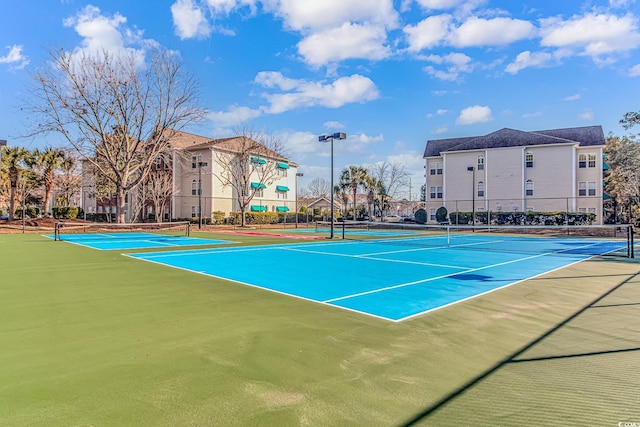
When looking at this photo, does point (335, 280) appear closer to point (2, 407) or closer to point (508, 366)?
point (508, 366)

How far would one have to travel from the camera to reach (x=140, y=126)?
2852 centimetres

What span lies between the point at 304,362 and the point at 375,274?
561cm

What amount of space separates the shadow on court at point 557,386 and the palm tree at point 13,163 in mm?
41882

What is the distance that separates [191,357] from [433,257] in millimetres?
10424

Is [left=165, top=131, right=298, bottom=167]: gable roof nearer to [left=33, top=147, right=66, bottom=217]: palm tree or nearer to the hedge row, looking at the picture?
[left=33, top=147, right=66, bottom=217]: palm tree

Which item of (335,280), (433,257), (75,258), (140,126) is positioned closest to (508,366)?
(335,280)

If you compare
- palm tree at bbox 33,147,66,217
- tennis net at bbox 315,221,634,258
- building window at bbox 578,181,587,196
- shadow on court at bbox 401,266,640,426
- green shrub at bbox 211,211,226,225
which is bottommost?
tennis net at bbox 315,221,634,258

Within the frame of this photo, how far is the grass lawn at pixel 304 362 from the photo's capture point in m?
2.68

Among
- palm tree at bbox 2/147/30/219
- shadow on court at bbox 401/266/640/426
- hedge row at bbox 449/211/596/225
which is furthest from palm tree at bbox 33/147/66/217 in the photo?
shadow on court at bbox 401/266/640/426

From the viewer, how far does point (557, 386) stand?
315 cm

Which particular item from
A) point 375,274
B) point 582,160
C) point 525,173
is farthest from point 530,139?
point 375,274

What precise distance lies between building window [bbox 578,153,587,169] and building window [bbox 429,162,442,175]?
14023 millimetres

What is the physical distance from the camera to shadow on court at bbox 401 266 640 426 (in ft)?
8.70

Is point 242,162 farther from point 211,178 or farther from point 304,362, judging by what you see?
point 304,362
